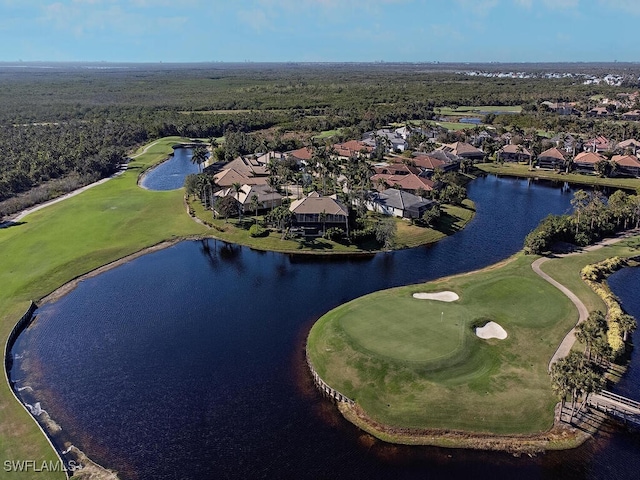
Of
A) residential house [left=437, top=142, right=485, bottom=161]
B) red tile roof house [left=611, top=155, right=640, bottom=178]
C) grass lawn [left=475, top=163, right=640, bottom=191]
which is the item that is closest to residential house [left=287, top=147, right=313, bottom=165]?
residential house [left=437, top=142, right=485, bottom=161]

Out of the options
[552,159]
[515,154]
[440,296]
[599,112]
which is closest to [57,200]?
[440,296]

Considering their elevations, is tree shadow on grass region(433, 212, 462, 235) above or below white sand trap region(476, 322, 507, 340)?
above

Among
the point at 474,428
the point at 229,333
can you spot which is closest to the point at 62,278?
the point at 229,333

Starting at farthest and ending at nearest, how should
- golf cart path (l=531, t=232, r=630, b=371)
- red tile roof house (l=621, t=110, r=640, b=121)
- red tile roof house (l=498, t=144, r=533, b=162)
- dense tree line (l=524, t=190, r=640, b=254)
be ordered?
1. red tile roof house (l=621, t=110, r=640, b=121)
2. red tile roof house (l=498, t=144, r=533, b=162)
3. dense tree line (l=524, t=190, r=640, b=254)
4. golf cart path (l=531, t=232, r=630, b=371)

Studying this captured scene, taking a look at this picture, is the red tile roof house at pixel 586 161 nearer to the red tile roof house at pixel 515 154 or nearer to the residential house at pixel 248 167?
the red tile roof house at pixel 515 154

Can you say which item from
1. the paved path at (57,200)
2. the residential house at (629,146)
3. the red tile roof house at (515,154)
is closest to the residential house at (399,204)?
the red tile roof house at (515,154)

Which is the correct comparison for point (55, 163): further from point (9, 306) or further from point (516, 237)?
point (516, 237)

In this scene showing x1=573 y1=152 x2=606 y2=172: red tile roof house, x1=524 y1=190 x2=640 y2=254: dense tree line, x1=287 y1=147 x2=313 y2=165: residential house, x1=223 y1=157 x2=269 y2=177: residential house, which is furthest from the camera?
x1=287 y1=147 x2=313 y2=165: residential house

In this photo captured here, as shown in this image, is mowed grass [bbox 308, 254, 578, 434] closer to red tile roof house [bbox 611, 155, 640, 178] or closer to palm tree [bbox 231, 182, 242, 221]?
palm tree [bbox 231, 182, 242, 221]
